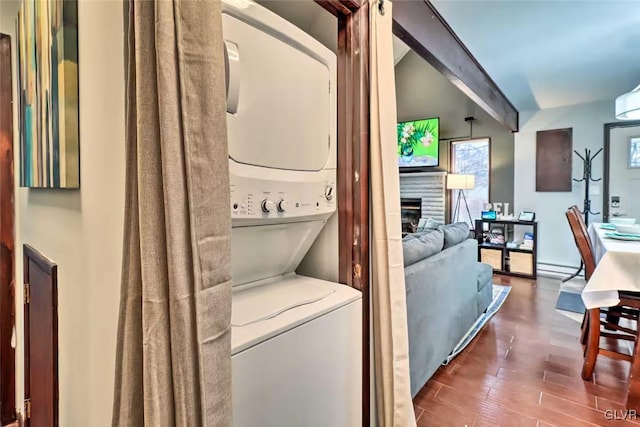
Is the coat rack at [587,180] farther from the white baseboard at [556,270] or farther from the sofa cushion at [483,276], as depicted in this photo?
the sofa cushion at [483,276]

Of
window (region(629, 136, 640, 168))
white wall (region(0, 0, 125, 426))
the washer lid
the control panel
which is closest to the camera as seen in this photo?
white wall (region(0, 0, 125, 426))

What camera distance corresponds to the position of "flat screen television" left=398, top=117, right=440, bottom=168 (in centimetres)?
589

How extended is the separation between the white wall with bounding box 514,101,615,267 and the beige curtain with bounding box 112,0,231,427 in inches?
220

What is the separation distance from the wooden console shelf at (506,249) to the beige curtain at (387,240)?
13.7ft

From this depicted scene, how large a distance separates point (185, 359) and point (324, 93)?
1061mm

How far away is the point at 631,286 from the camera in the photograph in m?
2.03

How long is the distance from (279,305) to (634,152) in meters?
5.38

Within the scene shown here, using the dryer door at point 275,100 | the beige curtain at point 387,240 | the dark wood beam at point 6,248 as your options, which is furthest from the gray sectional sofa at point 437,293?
the dark wood beam at point 6,248

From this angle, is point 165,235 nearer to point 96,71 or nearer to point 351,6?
point 96,71

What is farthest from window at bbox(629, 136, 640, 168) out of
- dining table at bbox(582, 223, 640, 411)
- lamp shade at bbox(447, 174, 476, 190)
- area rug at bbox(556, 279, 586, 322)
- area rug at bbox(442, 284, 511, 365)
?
dining table at bbox(582, 223, 640, 411)

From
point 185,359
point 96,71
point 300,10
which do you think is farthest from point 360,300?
point 300,10

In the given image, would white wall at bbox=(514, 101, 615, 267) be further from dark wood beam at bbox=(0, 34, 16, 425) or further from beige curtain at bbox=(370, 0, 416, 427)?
dark wood beam at bbox=(0, 34, 16, 425)

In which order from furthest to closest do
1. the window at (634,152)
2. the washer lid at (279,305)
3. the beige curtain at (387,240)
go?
the window at (634,152) < the beige curtain at (387,240) < the washer lid at (279,305)

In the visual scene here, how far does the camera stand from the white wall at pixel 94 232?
31.8 inches
